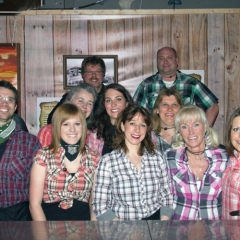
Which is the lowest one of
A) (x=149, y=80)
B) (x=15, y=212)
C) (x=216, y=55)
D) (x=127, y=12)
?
(x=15, y=212)

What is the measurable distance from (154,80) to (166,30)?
0.76m

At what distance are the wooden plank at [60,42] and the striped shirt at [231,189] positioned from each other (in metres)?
2.69

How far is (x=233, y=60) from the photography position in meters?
5.27

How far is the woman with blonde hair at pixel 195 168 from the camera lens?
3.00 meters

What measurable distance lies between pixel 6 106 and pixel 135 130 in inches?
34.5

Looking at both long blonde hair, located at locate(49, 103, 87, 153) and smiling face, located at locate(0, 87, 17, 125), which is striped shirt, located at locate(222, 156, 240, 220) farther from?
smiling face, located at locate(0, 87, 17, 125)

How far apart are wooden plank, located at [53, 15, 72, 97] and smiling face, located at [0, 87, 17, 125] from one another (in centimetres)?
192

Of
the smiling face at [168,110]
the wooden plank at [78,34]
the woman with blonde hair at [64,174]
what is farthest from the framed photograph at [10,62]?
the woman with blonde hair at [64,174]

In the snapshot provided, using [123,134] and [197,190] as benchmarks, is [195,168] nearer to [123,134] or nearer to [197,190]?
[197,190]

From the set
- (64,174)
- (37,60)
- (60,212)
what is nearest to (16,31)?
(37,60)

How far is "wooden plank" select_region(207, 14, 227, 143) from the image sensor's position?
17.2ft

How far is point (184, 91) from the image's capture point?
4621 mm

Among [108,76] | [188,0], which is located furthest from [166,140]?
[188,0]

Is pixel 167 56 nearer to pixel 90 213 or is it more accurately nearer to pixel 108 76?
pixel 108 76
